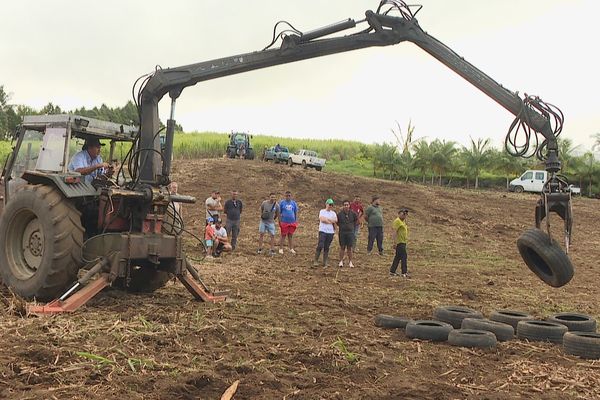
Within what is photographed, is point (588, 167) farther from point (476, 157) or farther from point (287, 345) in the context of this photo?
point (287, 345)

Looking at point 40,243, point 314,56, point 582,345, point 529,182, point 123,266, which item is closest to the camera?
point 582,345

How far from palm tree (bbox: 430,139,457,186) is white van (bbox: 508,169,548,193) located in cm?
400

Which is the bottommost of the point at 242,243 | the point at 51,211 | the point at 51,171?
the point at 242,243

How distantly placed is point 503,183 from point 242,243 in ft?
86.0

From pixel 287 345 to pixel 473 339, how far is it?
7.07ft

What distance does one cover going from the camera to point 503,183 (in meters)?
38.7

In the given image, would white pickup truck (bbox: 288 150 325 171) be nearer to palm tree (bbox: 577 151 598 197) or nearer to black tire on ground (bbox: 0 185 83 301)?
palm tree (bbox: 577 151 598 197)

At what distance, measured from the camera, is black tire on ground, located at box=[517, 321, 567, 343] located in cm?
684

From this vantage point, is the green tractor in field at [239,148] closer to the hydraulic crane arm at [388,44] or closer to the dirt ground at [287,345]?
the dirt ground at [287,345]

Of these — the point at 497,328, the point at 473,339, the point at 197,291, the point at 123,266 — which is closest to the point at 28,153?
the point at 123,266

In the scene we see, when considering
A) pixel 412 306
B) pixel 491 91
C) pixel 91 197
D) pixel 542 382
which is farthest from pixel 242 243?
pixel 542 382

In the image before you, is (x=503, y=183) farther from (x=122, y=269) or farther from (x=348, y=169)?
(x=122, y=269)

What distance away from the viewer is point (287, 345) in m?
6.09

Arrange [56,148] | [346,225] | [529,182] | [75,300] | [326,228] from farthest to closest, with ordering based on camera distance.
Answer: [529,182] < [326,228] < [346,225] < [56,148] < [75,300]
